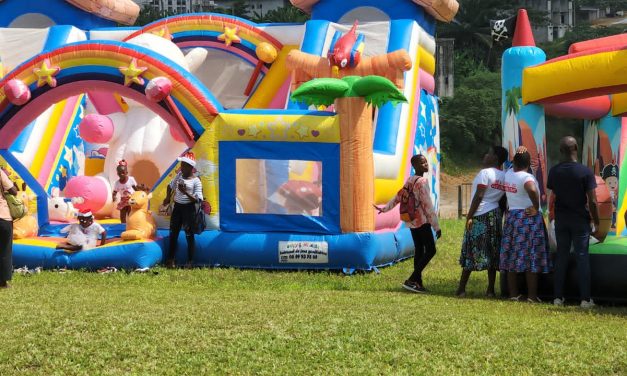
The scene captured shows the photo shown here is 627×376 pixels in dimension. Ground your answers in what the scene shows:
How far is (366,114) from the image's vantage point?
9508 millimetres


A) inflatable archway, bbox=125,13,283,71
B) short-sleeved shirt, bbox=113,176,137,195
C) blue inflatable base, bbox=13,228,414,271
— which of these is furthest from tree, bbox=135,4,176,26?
blue inflatable base, bbox=13,228,414,271

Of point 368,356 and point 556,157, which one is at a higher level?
point 556,157

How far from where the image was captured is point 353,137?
9406 mm

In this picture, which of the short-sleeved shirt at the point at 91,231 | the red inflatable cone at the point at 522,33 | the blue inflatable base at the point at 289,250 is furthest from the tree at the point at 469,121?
the red inflatable cone at the point at 522,33

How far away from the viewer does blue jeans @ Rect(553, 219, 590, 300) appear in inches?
277

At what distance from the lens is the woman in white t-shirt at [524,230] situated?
23.9 feet

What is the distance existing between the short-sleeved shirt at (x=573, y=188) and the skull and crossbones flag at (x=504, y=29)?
7.34 feet

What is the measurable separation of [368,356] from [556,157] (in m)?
27.4

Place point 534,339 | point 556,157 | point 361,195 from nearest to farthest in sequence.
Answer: point 534,339, point 361,195, point 556,157

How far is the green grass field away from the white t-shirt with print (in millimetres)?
789

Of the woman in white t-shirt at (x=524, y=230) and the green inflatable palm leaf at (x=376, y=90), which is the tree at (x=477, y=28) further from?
the woman in white t-shirt at (x=524, y=230)

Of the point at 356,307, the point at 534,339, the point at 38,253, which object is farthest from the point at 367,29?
the point at 534,339

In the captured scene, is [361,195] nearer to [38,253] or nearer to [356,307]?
[356,307]

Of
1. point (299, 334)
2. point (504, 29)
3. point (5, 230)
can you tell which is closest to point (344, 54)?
point (504, 29)
